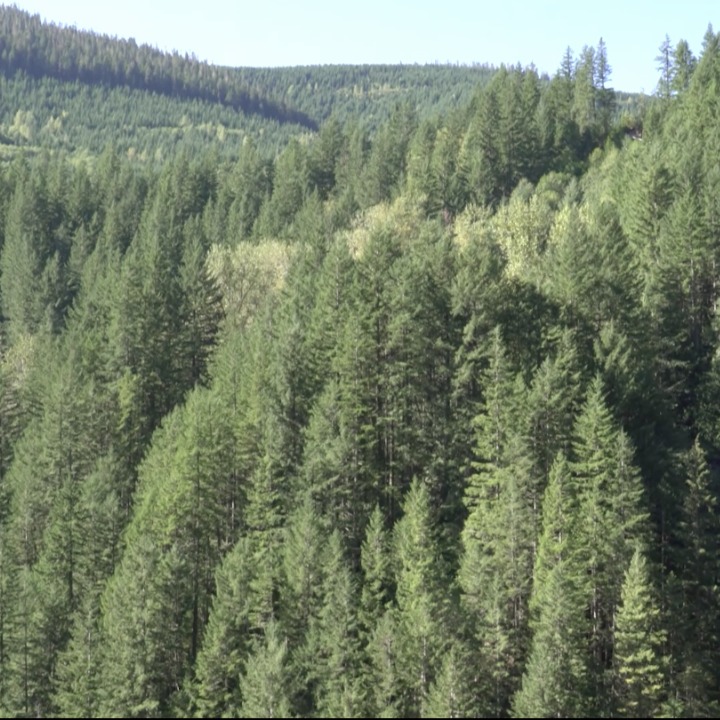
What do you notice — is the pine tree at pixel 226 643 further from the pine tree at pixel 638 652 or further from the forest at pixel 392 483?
the pine tree at pixel 638 652

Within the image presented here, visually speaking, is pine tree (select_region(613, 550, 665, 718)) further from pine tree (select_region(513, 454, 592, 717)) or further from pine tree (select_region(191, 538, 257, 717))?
pine tree (select_region(191, 538, 257, 717))

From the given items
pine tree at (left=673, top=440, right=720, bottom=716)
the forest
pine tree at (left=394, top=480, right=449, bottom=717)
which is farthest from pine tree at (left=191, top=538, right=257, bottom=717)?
pine tree at (left=673, top=440, right=720, bottom=716)

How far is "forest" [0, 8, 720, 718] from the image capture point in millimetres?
43312

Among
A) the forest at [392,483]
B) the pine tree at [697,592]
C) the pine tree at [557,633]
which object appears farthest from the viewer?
the forest at [392,483]

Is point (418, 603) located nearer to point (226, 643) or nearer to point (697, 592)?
point (226, 643)

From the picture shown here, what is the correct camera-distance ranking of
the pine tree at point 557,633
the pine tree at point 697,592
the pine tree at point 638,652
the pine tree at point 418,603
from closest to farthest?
1. the pine tree at point 557,633
2. the pine tree at point 638,652
3. the pine tree at point 418,603
4. the pine tree at point 697,592

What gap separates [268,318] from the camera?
69.1m

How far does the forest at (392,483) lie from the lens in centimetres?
4331

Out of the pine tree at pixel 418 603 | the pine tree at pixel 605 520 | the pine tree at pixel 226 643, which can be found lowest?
the pine tree at pixel 226 643

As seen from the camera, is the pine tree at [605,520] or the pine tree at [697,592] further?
the pine tree at [605,520]

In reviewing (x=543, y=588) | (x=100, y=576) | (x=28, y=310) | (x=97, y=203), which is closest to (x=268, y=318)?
(x=100, y=576)

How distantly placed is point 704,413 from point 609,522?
14.6 meters

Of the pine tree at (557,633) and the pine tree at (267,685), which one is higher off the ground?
the pine tree at (557,633)

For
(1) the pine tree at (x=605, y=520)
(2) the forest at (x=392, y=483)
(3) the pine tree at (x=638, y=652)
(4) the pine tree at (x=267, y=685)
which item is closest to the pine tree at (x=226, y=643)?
(2) the forest at (x=392, y=483)
